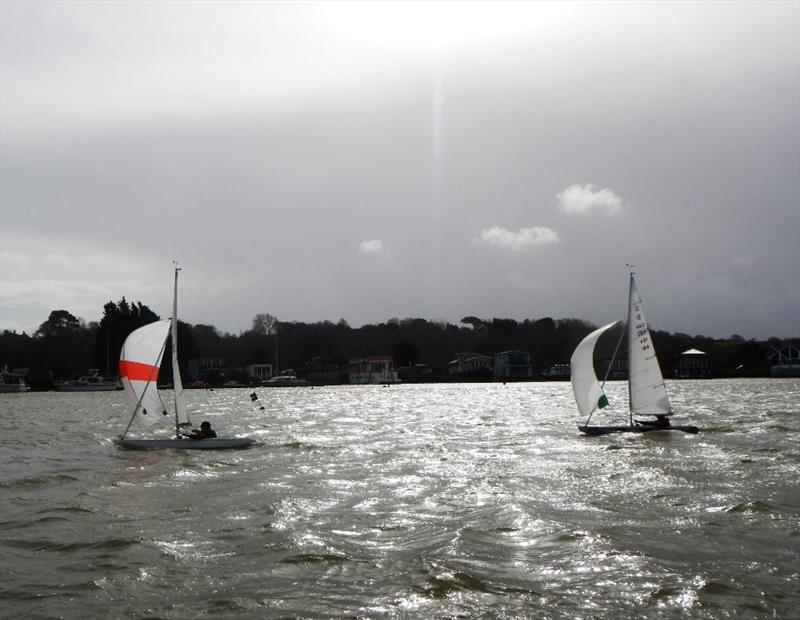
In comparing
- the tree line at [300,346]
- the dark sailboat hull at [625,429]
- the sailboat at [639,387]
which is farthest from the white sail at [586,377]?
the tree line at [300,346]

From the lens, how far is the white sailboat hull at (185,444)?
26.7 m

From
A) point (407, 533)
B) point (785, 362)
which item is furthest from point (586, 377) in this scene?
point (785, 362)

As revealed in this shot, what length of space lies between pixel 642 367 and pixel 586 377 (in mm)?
3030

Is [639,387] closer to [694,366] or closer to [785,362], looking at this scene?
[785,362]

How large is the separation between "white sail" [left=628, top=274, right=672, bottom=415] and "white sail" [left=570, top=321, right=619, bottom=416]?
6.68 feet

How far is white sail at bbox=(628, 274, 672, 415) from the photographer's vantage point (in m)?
31.0

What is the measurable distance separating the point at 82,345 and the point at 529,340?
94.4 meters

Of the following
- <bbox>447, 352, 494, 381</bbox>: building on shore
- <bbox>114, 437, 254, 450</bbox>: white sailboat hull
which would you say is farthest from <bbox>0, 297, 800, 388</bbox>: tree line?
<bbox>114, 437, 254, 450</bbox>: white sailboat hull

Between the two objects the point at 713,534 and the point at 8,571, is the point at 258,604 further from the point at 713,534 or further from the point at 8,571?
the point at 713,534

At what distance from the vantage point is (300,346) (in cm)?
18075

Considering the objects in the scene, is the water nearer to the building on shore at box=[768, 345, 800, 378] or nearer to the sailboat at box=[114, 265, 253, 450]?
the sailboat at box=[114, 265, 253, 450]

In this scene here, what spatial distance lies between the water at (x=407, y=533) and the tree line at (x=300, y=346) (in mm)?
96706

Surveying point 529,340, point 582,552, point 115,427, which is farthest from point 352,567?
point 529,340

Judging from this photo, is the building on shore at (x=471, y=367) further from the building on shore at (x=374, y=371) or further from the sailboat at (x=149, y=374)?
the sailboat at (x=149, y=374)
